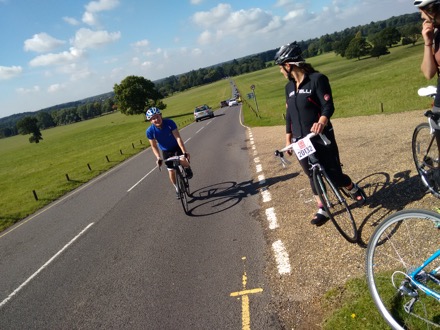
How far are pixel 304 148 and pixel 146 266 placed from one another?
10.4 ft

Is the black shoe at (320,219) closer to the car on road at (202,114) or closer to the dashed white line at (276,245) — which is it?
the dashed white line at (276,245)

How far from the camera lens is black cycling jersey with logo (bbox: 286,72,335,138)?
4484mm

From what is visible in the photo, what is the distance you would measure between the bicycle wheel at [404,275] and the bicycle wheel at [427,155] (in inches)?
76.8

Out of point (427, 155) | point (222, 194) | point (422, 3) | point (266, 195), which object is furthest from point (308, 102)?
point (222, 194)

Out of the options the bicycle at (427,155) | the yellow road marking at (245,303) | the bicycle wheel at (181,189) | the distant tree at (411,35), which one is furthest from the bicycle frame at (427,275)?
the distant tree at (411,35)

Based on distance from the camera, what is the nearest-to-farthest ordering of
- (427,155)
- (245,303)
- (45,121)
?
(245,303)
(427,155)
(45,121)

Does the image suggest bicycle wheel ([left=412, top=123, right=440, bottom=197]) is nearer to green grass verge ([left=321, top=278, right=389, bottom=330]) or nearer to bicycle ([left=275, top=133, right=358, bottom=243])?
bicycle ([left=275, top=133, right=358, bottom=243])

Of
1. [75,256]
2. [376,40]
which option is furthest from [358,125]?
[376,40]

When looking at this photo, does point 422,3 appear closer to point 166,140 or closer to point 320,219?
point 320,219

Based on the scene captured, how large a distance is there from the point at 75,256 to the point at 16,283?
107 cm

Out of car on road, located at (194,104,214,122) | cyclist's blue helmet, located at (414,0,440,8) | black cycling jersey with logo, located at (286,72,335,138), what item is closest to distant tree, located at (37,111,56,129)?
car on road, located at (194,104,214,122)

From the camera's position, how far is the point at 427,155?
4.98m

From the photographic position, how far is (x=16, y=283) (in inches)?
240

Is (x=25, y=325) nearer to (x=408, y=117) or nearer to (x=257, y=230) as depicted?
(x=257, y=230)
